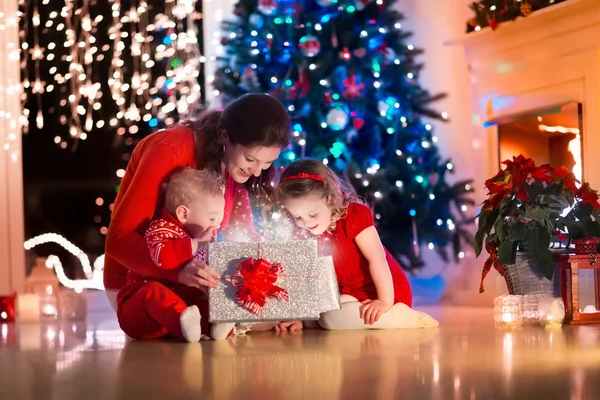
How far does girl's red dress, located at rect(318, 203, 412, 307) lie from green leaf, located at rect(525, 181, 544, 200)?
59 cm

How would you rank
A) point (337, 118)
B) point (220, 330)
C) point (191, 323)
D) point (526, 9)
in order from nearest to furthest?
point (191, 323) → point (220, 330) → point (526, 9) → point (337, 118)

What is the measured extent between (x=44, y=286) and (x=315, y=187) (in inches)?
94.1

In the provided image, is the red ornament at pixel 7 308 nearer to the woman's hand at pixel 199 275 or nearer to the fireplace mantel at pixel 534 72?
the woman's hand at pixel 199 275

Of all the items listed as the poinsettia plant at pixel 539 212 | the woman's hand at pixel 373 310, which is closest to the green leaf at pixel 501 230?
the poinsettia plant at pixel 539 212

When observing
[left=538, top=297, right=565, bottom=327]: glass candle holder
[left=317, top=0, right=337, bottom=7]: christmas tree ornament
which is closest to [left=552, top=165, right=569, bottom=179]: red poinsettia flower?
[left=538, top=297, right=565, bottom=327]: glass candle holder

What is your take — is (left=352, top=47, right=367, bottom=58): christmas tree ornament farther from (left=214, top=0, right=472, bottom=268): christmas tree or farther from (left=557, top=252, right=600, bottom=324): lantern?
(left=557, top=252, right=600, bottom=324): lantern

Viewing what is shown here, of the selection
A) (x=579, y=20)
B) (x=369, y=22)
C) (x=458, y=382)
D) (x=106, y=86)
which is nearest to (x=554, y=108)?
(x=579, y=20)

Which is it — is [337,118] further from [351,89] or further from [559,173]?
[559,173]

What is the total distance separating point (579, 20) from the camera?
4238mm

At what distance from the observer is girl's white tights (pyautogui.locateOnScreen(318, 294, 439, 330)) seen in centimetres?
306

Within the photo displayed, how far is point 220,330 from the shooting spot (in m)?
2.76

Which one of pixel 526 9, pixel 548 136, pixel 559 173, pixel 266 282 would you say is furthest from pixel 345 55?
pixel 266 282

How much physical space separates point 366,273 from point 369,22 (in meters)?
2.09

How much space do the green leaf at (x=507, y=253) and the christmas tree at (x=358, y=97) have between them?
1.52 metres
